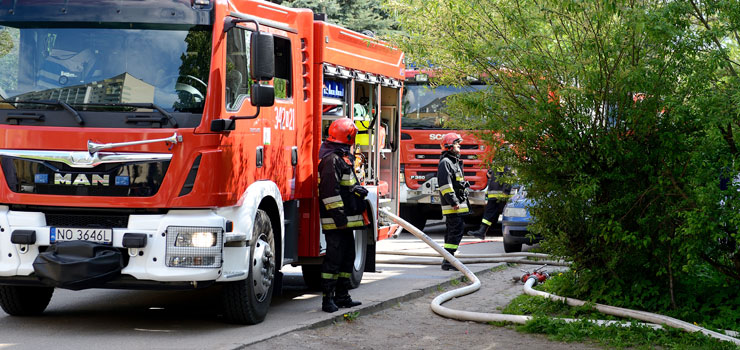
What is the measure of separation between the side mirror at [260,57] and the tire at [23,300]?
2.82 metres

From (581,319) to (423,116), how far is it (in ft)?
34.7

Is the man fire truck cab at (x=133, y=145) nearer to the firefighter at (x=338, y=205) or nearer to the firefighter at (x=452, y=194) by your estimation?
the firefighter at (x=338, y=205)

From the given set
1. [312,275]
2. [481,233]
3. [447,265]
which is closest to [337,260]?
[312,275]

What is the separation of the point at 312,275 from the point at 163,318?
2439 millimetres

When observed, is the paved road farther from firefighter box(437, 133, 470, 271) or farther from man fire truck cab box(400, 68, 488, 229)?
man fire truck cab box(400, 68, 488, 229)

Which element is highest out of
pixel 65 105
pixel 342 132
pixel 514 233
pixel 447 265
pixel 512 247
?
pixel 65 105

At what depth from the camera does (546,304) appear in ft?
30.1

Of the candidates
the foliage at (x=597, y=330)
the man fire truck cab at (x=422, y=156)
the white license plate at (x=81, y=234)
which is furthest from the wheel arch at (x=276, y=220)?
the man fire truck cab at (x=422, y=156)

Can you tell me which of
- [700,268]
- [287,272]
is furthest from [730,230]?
[287,272]

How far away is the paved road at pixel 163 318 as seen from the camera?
7454 mm

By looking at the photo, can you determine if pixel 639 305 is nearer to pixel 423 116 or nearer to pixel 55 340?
pixel 55 340

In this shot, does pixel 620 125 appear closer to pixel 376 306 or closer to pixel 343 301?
pixel 376 306

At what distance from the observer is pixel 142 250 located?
7520 millimetres

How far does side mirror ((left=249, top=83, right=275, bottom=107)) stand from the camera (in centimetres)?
789
